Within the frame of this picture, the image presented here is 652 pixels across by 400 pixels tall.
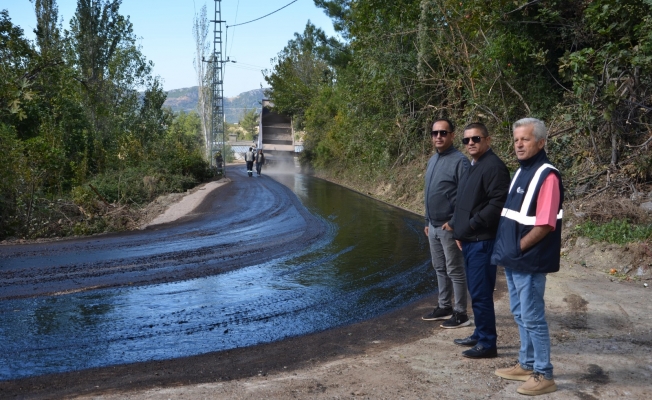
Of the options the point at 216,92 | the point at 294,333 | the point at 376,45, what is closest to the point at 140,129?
the point at 216,92

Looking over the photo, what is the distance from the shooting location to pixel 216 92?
118 feet

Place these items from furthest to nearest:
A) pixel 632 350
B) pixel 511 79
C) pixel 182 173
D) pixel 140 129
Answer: pixel 140 129 → pixel 182 173 → pixel 511 79 → pixel 632 350

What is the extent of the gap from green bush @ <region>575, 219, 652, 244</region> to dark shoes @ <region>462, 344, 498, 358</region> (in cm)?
555

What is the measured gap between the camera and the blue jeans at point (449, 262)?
6.54m

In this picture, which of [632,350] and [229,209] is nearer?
[632,350]

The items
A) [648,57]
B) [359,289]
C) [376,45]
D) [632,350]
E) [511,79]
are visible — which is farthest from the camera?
[376,45]

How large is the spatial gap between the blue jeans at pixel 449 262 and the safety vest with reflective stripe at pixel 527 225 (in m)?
1.45

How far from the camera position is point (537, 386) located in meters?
4.86

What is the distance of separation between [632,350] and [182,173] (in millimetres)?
26824

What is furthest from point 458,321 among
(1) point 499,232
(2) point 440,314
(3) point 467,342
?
(1) point 499,232

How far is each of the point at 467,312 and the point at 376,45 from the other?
1930cm

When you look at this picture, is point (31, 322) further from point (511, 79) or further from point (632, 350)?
point (511, 79)

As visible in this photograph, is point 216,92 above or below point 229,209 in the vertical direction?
above

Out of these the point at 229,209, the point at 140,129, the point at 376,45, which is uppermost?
the point at 376,45
